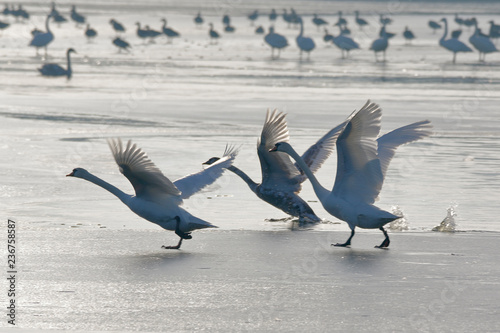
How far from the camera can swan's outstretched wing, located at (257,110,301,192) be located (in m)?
9.94

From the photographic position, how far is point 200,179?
8867 mm

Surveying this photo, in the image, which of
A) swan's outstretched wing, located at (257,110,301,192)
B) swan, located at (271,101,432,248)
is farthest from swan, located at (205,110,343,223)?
swan, located at (271,101,432,248)

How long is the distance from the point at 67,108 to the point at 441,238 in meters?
12.5

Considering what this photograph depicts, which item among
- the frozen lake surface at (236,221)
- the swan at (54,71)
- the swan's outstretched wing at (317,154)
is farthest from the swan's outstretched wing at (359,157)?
the swan at (54,71)

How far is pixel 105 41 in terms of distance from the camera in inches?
1857

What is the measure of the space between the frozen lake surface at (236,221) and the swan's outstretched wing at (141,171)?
49 cm

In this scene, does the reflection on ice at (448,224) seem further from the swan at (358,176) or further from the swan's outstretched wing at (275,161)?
the swan's outstretched wing at (275,161)

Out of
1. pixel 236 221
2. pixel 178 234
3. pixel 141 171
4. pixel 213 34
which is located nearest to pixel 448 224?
pixel 236 221

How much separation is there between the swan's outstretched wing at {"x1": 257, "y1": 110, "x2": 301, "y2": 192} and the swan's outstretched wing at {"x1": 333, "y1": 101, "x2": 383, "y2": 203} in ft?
4.93

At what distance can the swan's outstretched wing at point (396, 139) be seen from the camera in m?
9.32

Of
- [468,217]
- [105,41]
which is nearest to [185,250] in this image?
[468,217]

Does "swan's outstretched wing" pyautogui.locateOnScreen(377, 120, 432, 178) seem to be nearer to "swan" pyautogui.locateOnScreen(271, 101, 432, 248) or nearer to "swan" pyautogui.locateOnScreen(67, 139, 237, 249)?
"swan" pyautogui.locateOnScreen(271, 101, 432, 248)

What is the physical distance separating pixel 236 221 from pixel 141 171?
184 cm

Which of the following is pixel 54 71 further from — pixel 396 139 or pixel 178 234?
pixel 178 234
